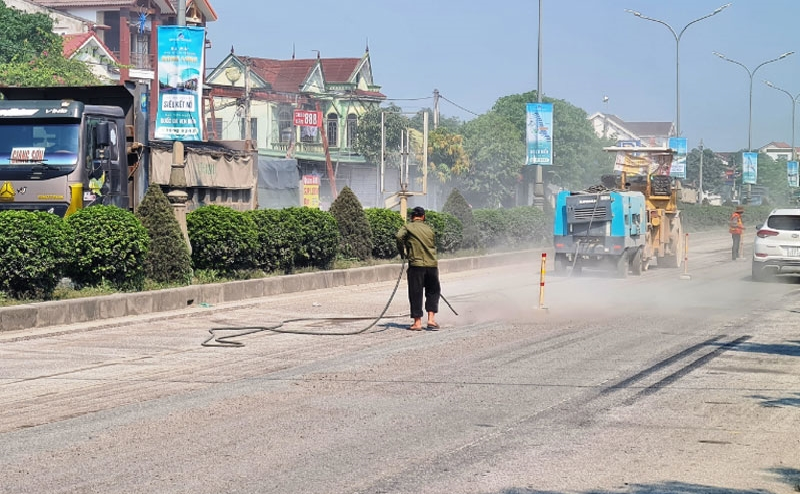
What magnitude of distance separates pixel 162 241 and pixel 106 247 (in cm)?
205

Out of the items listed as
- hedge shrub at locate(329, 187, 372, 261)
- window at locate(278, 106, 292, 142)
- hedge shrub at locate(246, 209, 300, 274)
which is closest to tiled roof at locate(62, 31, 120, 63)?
window at locate(278, 106, 292, 142)

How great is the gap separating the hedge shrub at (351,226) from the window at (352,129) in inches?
2030

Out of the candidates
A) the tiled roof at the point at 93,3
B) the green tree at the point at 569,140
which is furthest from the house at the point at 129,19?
the green tree at the point at 569,140

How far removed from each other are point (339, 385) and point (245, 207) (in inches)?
662

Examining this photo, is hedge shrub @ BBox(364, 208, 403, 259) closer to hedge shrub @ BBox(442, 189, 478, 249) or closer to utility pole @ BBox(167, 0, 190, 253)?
hedge shrub @ BBox(442, 189, 478, 249)

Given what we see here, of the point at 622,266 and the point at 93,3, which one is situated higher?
the point at 93,3

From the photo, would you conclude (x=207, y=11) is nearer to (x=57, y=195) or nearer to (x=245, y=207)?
(x=245, y=207)

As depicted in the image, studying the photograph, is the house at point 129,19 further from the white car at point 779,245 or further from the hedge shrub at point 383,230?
the white car at point 779,245

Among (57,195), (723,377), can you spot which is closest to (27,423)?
(723,377)

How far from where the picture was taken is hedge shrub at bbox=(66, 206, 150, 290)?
55.8 feet

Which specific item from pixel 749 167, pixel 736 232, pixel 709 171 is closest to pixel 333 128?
pixel 749 167

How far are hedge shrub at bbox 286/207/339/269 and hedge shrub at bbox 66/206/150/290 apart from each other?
224 inches

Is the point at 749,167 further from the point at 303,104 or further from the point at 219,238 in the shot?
the point at 219,238

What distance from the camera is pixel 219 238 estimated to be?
20.4 meters
